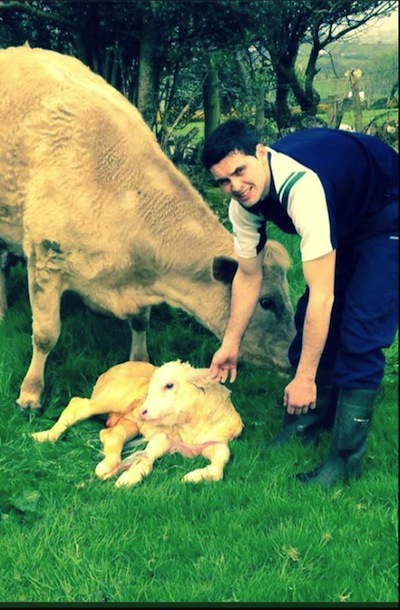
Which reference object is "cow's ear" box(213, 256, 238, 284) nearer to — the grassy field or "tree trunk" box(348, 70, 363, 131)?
the grassy field

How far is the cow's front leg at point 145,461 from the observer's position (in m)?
4.76

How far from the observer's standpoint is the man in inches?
160

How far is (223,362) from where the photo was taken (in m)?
5.09

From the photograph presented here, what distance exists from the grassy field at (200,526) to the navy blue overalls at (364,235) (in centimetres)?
74

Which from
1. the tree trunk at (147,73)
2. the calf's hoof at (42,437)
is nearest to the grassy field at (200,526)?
the calf's hoof at (42,437)

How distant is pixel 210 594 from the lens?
3.70 m

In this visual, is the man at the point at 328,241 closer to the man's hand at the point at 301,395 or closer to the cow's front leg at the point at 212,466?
the man's hand at the point at 301,395

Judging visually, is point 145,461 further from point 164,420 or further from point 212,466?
point 212,466

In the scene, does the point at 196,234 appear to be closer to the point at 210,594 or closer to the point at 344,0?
the point at 210,594

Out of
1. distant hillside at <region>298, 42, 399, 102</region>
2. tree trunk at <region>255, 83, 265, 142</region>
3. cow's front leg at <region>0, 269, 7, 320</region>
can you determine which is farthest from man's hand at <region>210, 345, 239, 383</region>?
distant hillside at <region>298, 42, 399, 102</region>

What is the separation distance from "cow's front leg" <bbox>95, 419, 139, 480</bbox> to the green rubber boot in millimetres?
1172

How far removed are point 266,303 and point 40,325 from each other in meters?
1.79

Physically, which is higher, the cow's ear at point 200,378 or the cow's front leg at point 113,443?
the cow's ear at point 200,378

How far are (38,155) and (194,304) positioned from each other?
162 centimetres
